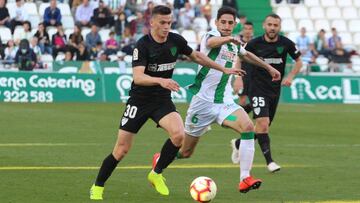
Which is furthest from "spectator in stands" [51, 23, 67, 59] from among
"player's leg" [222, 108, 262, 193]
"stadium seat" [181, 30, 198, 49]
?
"player's leg" [222, 108, 262, 193]

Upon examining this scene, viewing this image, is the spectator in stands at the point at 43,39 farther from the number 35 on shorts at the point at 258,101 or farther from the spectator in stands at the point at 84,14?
the number 35 on shorts at the point at 258,101

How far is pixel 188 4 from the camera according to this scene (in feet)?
123

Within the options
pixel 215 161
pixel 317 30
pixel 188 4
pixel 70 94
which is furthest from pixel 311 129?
pixel 317 30

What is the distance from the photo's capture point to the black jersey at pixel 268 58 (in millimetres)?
16047

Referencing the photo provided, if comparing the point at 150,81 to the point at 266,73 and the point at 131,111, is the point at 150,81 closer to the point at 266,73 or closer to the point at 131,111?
the point at 131,111

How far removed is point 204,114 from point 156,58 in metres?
1.69

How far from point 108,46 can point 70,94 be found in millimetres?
3247

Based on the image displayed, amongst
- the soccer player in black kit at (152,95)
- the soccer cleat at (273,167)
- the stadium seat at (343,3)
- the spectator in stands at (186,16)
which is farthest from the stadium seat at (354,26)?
the soccer player in black kit at (152,95)

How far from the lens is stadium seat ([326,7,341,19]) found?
139 ft

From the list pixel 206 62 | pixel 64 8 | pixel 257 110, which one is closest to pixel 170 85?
pixel 206 62

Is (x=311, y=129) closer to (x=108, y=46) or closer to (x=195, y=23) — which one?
(x=108, y=46)

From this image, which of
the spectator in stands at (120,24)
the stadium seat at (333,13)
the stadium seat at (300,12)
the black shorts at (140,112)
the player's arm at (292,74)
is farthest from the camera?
the stadium seat at (333,13)

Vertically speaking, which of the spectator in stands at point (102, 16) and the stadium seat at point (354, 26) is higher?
the spectator in stands at point (102, 16)

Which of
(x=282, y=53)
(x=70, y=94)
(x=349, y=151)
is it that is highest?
(x=282, y=53)
